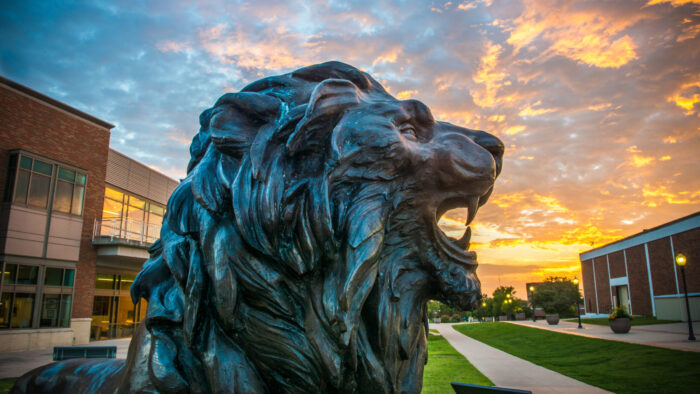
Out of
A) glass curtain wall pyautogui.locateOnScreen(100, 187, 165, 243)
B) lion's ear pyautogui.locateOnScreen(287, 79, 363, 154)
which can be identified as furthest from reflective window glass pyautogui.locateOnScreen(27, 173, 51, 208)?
lion's ear pyautogui.locateOnScreen(287, 79, 363, 154)

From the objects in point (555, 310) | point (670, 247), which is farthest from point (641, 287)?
point (555, 310)

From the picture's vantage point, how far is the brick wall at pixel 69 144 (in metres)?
20.6

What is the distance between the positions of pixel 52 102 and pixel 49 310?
10.5 meters

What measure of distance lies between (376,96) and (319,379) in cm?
106

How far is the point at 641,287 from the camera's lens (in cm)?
4406

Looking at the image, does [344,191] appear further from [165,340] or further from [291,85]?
[165,340]

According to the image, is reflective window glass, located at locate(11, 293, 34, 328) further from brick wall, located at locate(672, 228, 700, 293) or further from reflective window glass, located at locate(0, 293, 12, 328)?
brick wall, located at locate(672, 228, 700, 293)

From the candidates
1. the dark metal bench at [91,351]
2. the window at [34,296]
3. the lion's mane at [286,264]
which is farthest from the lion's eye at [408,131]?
the window at [34,296]

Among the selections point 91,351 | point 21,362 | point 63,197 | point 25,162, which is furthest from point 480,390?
point 63,197

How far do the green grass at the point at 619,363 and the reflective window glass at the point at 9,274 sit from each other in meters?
22.6

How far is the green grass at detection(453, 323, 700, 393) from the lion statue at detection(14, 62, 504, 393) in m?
9.54

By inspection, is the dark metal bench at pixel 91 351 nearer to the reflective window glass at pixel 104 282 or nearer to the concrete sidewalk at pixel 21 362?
the concrete sidewalk at pixel 21 362

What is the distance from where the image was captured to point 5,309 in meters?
19.8

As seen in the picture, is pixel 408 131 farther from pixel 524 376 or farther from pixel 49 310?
pixel 49 310
